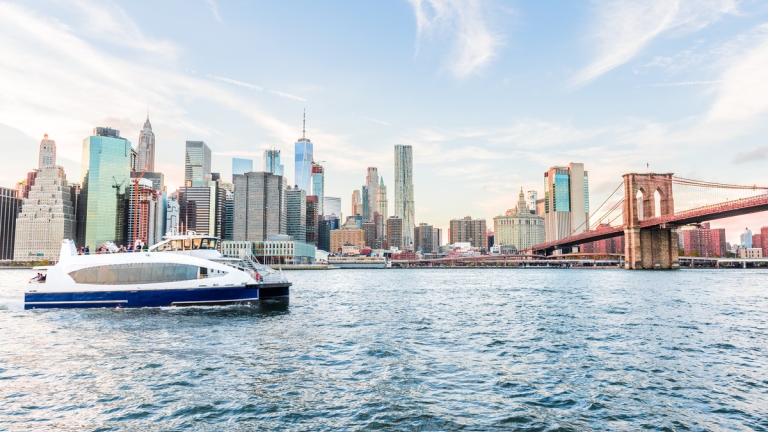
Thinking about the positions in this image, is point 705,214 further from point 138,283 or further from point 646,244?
point 138,283

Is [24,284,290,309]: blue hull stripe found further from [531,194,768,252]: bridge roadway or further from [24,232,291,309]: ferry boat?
[531,194,768,252]: bridge roadway

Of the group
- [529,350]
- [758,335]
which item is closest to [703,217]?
[758,335]

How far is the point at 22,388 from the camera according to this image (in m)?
13.8

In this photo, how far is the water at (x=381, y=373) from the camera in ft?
37.5

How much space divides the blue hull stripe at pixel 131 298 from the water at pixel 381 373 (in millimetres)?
2580

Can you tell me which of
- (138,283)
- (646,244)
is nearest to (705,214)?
(646,244)

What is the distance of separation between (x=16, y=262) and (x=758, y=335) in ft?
794

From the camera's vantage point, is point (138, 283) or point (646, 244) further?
point (646, 244)

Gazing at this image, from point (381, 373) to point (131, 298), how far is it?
2207 cm

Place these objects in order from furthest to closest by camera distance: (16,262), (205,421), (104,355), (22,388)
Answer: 1. (16,262)
2. (104,355)
3. (22,388)
4. (205,421)

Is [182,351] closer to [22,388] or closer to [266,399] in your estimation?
[22,388]

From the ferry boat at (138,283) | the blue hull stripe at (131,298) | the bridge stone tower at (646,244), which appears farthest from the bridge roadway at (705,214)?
the blue hull stripe at (131,298)

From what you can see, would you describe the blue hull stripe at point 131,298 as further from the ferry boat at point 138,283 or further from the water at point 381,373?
the water at point 381,373

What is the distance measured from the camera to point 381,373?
1552 centimetres
